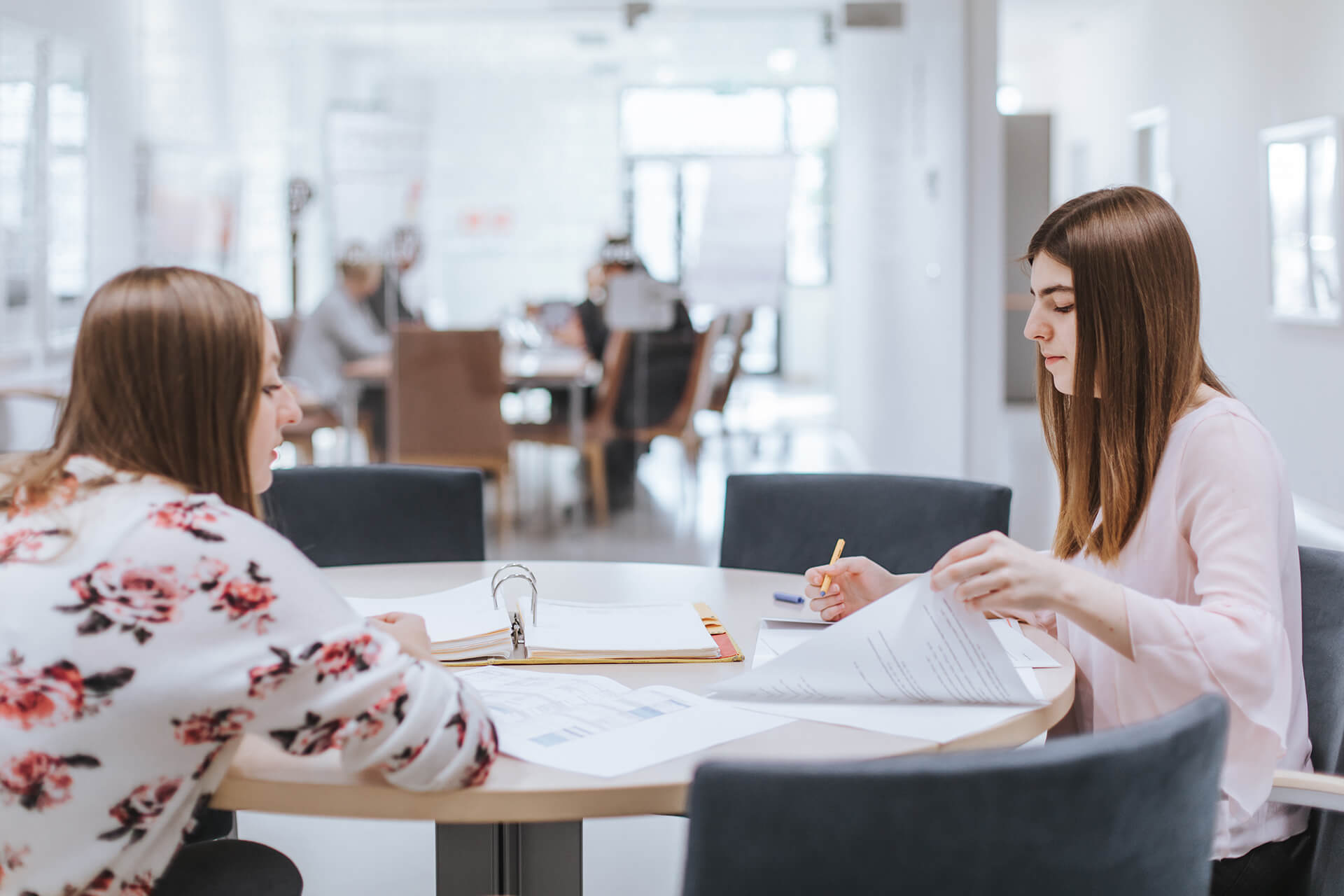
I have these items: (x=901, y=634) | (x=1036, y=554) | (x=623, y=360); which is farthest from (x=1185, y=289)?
(x=623, y=360)

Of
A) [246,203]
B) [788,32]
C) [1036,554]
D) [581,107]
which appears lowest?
[1036,554]

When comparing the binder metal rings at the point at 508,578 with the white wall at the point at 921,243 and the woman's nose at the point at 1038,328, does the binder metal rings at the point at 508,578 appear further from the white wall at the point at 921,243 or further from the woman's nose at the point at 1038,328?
the white wall at the point at 921,243

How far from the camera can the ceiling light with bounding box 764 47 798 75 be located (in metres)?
4.72

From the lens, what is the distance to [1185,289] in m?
1.45

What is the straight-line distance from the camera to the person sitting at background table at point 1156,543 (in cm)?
130

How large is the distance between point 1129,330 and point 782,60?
3.56 metres

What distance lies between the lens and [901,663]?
1253 mm

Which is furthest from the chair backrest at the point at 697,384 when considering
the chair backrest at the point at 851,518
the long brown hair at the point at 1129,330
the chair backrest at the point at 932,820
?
the chair backrest at the point at 932,820

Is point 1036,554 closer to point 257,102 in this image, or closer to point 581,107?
point 581,107

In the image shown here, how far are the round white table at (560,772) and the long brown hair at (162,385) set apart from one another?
26 centimetres

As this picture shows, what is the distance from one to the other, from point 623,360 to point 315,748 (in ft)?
12.3

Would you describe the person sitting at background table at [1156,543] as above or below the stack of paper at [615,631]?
above

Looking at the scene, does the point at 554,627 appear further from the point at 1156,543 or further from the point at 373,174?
the point at 373,174

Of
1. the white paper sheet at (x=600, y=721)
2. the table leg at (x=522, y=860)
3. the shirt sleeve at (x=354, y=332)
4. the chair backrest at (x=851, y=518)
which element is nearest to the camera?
the white paper sheet at (x=600, y=721)
